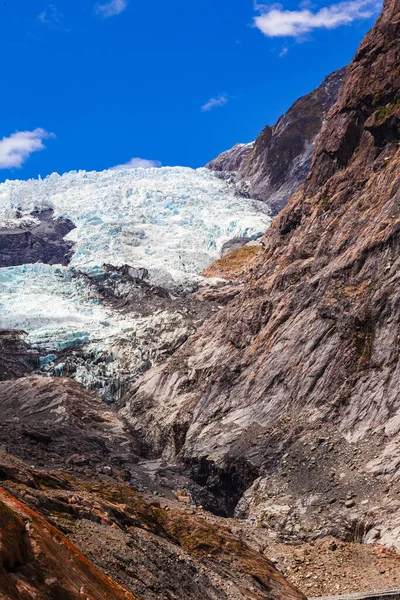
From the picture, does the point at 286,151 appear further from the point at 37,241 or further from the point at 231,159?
the point at 37,241

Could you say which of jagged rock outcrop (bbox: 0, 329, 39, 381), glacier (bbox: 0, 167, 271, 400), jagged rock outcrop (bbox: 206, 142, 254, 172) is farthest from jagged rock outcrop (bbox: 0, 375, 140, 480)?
jagged rock outcrop (bbox: 206, 142, 254, 172)

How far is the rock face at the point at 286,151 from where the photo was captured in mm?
156375

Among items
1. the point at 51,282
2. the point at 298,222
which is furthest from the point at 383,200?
the point at 51,282

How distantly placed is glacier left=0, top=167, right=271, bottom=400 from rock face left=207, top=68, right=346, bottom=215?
31.4 feet

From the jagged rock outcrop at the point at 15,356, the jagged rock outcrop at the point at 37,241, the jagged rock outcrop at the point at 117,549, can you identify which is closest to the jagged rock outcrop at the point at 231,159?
the jagged rock outcrop at the point at 37,241

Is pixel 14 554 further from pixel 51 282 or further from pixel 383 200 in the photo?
pixel 51 282

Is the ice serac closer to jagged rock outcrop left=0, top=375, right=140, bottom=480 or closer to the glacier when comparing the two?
jagged rock outcrop left=0, top=375, right=140, bottom=480

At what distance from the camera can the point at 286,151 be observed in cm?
16275

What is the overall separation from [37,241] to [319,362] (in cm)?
9895

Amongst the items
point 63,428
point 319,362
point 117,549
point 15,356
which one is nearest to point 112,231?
point 15,356

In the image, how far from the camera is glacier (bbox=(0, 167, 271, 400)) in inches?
2881

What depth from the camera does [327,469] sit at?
1407 inches

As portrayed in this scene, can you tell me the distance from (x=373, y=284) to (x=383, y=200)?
9.16 metres

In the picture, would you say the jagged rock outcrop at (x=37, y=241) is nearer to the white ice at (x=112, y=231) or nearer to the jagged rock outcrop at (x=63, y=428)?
the white ice at (x=112, y=231)
